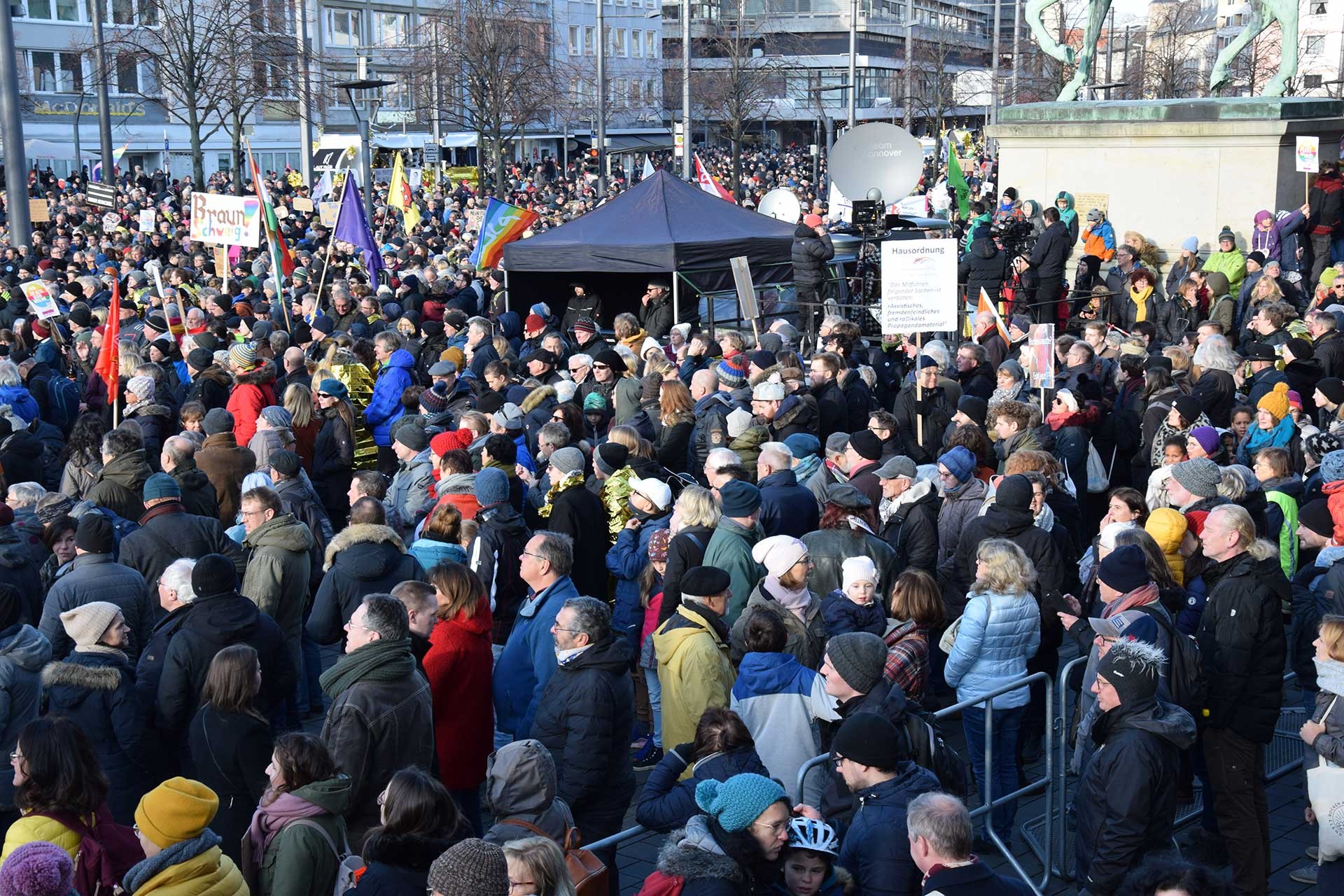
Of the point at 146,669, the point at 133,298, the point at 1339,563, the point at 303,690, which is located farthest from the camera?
the point at 133,298

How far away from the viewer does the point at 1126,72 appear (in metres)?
53.6

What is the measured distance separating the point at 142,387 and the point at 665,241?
22.2 ft

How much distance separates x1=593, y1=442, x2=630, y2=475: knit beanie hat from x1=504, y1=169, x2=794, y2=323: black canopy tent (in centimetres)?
756

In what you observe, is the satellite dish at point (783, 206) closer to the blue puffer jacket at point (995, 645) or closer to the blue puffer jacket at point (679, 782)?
the blue puffer jacket at point (995, 645)

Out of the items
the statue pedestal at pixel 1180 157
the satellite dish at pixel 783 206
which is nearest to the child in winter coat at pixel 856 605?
the statue pedestal at pixel 1180 157

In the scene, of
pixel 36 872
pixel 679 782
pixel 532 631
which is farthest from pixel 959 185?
pixel 36 872

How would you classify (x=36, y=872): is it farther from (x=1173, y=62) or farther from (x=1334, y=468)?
(x=1173, y=62)

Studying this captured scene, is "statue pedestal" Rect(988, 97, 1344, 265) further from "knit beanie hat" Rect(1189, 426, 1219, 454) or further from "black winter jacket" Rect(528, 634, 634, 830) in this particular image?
"black winter jacket" Rect(528, 634, 634, 830)

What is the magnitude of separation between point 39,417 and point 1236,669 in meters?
8.80

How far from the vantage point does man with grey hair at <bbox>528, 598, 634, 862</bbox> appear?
541 cm

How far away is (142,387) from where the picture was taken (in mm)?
10438

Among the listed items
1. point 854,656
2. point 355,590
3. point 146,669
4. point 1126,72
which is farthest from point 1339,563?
point 1126,72

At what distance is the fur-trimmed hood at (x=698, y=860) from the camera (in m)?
4.07

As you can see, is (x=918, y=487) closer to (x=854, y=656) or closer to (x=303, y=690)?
(x=854, y=656)
